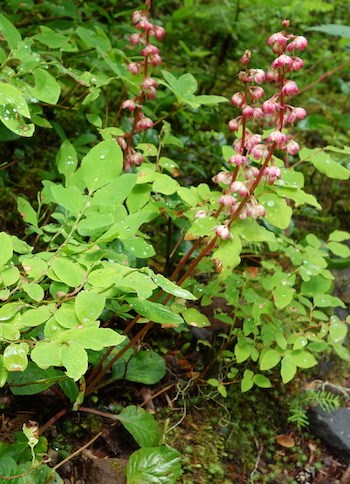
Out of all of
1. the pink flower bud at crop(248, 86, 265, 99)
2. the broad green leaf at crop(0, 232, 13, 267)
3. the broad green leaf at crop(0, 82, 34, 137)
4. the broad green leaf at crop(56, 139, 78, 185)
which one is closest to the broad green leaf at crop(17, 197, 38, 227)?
the broad green leaf at crop(56, 139, 78, 185)

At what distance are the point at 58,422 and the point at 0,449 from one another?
0.98ft

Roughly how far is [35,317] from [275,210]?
76 centimetres

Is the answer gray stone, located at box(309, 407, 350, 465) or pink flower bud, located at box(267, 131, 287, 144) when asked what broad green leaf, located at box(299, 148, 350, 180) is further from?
gray stone, located at box(309, 407, 350, 465)

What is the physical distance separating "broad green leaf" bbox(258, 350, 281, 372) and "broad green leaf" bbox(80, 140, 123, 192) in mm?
844

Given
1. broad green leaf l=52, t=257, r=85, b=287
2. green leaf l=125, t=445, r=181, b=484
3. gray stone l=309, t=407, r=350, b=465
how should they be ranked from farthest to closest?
1. gray stone l=309, t=407, r=350, b=465
2. green leaf l=125, t=445, r=181, b=484
3. broad green leaf l=52, t=257, r=85, b=287

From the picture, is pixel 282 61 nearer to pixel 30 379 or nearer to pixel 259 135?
pixel 259 135

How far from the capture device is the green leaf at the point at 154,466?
1662 mm

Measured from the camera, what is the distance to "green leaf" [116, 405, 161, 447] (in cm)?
181

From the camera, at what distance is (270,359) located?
1.91m

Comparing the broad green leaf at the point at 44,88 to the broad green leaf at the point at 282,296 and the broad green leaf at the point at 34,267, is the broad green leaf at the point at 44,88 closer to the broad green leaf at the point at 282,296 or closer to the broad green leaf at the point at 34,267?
the broad green leaf at the point at 34,267

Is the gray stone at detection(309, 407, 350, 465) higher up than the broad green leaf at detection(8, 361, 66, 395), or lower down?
lower down

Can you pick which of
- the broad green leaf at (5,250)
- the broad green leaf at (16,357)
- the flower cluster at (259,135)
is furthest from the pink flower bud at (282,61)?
the broad green leaf at (16,357)

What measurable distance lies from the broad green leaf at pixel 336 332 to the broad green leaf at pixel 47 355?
1.15 m

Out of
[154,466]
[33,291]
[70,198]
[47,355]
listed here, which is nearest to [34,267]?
[33,291]
